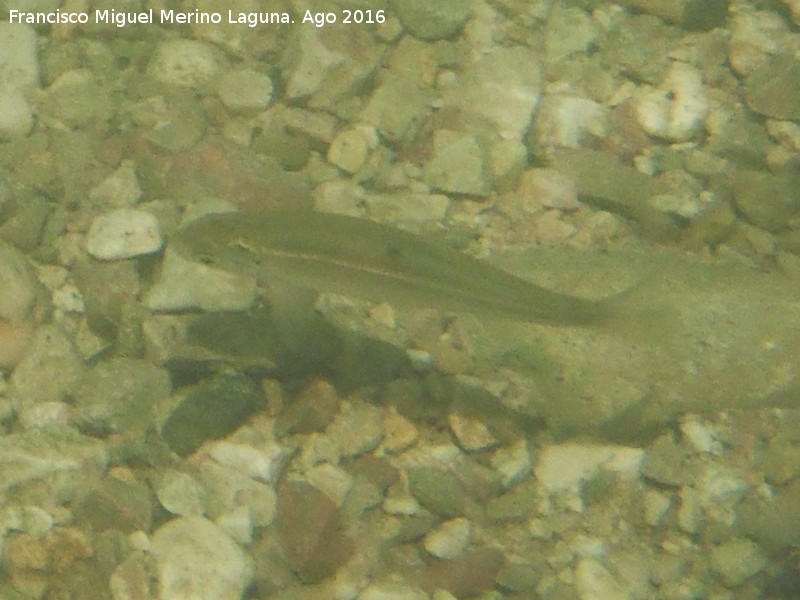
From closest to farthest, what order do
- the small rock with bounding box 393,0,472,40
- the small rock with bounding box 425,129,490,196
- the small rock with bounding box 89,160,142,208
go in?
the small rock with bounding box 89,160,142,208, the small rock with bounding box 425,129,490,196, the small rock with bounding box 393,0,472,40

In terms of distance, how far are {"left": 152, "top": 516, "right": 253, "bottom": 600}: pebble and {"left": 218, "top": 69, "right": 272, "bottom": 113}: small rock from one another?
8.71 ft

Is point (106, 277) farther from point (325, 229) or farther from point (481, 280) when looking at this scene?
point (481, 280)

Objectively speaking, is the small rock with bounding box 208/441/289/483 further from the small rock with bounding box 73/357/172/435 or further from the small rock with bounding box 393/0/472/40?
the small rock with bounding box 393/0/472/40

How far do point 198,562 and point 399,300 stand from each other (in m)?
1.50

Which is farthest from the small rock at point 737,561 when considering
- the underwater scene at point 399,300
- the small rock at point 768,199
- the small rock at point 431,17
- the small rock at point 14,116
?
the small rock at point 14,116

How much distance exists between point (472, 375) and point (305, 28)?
2539 mm

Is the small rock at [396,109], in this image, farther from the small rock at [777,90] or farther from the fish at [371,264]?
the small rock at [777,90]

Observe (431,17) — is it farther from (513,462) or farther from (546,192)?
(513,462)

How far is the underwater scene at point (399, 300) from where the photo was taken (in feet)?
12.8

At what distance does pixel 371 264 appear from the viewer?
3926 mm

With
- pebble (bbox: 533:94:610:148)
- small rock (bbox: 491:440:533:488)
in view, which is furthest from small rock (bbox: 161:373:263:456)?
pebble (bbox: 533:94:610:148)

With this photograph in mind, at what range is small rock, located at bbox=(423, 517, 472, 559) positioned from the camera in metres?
3.96

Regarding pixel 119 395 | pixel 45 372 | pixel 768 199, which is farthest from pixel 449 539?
pixel 768 199

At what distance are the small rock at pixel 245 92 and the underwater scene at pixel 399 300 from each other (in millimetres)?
17
